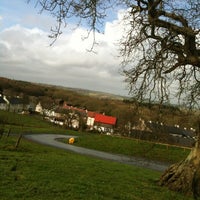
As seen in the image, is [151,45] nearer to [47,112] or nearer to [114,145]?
[114,145]

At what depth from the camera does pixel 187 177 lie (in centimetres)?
1473

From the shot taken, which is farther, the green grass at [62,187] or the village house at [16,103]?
the village house at [16,103]

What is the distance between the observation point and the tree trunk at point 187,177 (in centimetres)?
Answer: 1458

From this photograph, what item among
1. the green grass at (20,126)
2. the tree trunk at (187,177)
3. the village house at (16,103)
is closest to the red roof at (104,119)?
the village house at (16,103)

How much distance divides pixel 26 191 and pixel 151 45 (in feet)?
20.6

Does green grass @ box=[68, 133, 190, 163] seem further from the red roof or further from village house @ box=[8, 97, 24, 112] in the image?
village house @ box=[8, 97, 24, 112]

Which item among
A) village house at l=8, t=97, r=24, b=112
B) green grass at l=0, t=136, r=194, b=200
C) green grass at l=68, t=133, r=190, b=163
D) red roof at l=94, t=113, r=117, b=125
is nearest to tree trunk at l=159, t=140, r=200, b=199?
green grass at l=0, t=136, r=194, b=200

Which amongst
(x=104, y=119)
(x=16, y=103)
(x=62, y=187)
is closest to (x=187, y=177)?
(x=62, y=187)

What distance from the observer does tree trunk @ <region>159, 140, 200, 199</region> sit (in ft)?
47.8

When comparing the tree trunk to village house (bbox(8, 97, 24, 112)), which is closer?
the tree trunk

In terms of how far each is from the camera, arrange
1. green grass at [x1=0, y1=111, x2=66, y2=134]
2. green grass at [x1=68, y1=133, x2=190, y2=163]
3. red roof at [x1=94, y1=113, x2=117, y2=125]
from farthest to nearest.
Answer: red roof at [x1=94, y1=113, x2=117, y2=125] → green grass at [x1=0, y1=111, x2=66, y2=134] → green grass at [x1=68, y1=133, x2=190, y2=163]

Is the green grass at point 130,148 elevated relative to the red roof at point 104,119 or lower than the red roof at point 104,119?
lower

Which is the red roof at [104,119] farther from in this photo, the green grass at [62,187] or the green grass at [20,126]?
the green grass at [62,187]

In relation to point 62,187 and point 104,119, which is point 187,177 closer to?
point 62,187
